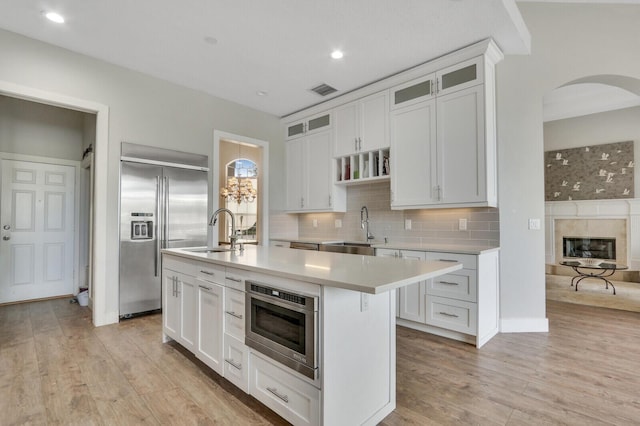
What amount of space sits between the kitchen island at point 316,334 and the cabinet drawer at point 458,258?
3.94 feet

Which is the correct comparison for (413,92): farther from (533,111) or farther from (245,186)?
(245,186)

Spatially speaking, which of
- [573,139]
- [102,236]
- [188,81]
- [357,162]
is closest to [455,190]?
[357,162]

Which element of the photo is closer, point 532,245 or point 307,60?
point 532,245

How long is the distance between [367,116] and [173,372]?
347 cm

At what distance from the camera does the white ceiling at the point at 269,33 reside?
2.63 meters

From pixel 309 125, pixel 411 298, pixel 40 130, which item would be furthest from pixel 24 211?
pixel 411 298

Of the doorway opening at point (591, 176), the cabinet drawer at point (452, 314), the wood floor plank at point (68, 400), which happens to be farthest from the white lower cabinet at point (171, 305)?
the doorway opening at point (591, 176)

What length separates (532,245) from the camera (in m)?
3.29

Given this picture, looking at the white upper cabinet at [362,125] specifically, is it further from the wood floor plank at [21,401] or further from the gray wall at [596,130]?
the gray wall at [596,130]

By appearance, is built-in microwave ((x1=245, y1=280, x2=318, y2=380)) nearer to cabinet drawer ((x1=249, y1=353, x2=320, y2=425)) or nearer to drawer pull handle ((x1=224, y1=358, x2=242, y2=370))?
cabinet drawer ((x1=249, y1=353, x2=320, y2=425))

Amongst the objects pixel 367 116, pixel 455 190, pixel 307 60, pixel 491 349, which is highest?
pixel 307 60

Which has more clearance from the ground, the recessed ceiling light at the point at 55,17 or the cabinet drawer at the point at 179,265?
the recessed ceiling light at the point at 55,17

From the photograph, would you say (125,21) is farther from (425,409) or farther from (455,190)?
(425,409)

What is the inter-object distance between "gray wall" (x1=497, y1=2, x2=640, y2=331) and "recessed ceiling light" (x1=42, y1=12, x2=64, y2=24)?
4.25 m
